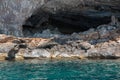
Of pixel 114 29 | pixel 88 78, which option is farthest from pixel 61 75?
pixel 114 29

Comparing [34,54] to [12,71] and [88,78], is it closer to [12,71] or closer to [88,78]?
[12,71]

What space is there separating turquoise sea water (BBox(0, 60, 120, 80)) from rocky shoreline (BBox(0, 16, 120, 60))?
4.20m

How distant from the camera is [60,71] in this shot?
2233 cm

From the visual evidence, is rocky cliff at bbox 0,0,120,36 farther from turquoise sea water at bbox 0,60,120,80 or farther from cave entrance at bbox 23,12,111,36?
turquoise sea water at bbox 0,60,120,80

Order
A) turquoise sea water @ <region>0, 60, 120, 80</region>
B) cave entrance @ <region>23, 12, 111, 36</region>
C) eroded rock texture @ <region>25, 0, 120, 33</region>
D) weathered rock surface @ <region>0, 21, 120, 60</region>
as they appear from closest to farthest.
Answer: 1. turquoise sea water @ <region>0, 60, 120, 80</region>
2. weathered rock surface @ <region>0, 21, 120, 60</region>
3. eroded rock texture @ <region>25, 0, 120, 33</region>
4. cave entrance @ <region>23, 12, 111, 36</region>

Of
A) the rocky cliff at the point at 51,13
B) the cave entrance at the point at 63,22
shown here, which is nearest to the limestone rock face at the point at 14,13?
the rocky cliff at the point at 51,13

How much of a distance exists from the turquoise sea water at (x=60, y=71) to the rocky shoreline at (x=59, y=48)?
4199 mm

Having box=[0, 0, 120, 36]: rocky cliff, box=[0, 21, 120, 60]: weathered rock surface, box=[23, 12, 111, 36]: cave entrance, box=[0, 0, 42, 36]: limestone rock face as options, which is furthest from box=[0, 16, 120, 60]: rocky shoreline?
box=[23, 12, 111, 36]: cave entrance

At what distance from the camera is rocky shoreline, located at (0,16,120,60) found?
30.4 metres

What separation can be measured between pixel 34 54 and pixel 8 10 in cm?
580

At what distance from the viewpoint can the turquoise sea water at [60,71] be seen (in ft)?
65.1

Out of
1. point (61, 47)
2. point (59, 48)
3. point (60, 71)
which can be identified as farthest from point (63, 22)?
point (60, 71)

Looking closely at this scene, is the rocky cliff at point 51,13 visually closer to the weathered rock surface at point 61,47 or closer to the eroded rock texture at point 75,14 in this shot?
the eroded rock texture at point 75,14

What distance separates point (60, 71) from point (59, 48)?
890 centimetres
